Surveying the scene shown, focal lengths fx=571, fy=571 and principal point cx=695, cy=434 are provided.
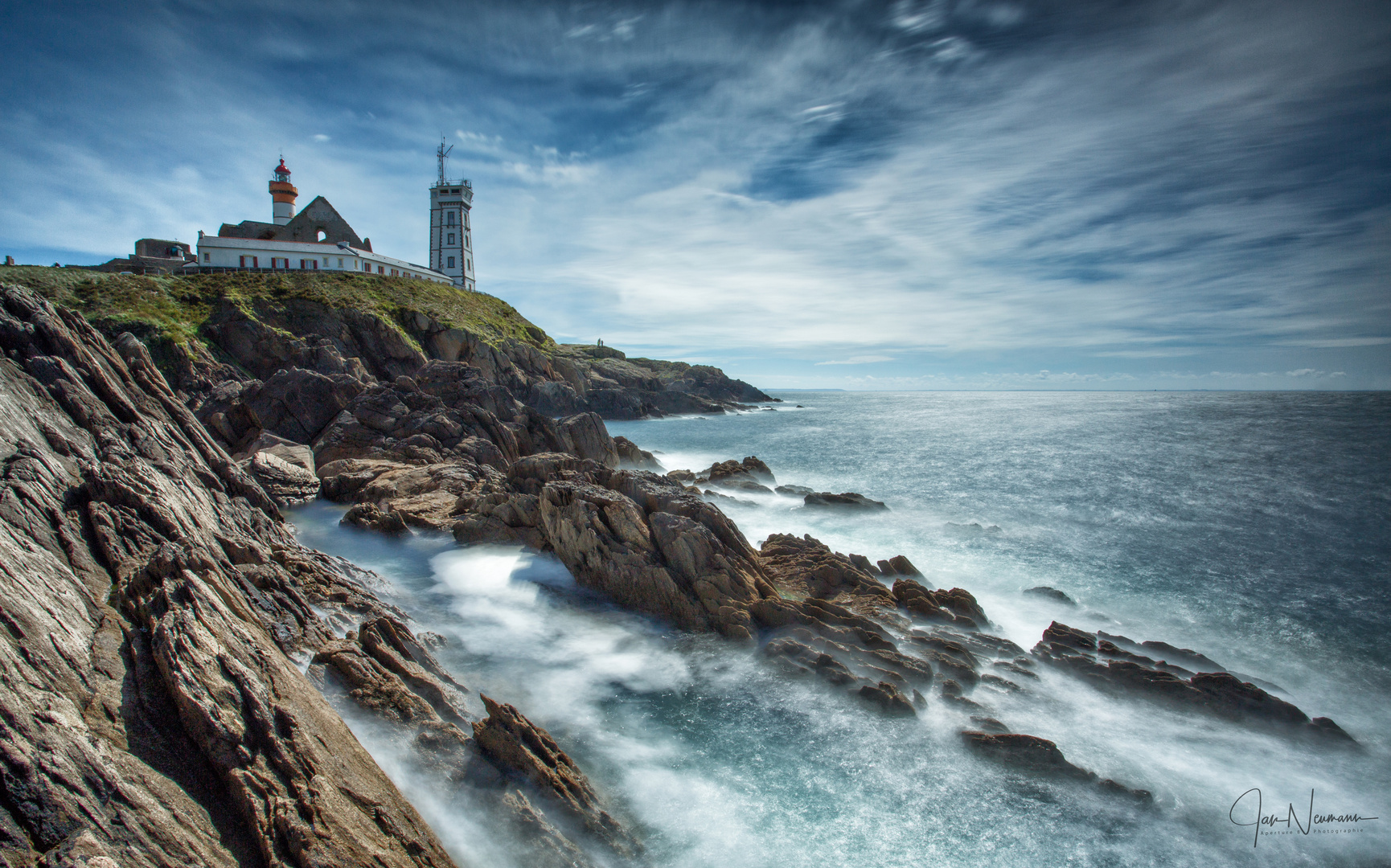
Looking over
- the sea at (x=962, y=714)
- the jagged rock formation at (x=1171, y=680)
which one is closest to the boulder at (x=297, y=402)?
the sea at (x=962, y=714)

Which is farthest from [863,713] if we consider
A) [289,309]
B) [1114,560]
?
[289,309]

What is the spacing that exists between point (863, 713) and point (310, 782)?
11.6 meters

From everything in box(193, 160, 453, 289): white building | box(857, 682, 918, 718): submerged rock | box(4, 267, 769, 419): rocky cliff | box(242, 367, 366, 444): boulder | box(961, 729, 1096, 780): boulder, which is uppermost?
box(193, 160, 453, 289): white building

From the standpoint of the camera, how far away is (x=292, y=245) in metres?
70.6

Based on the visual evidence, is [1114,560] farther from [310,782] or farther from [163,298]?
[163,298]

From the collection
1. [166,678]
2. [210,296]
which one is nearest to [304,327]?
[210,296]

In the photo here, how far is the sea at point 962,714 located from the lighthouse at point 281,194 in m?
74.3

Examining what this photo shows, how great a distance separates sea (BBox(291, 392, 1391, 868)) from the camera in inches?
429

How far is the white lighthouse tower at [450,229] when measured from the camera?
95750 millimetres

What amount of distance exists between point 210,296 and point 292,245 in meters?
19.6

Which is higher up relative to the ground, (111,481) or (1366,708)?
(111,481)

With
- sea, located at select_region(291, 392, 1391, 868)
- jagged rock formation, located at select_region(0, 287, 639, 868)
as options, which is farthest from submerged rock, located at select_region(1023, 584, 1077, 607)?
jagged rock formation, located at select_region(0, 287, 639, 868)

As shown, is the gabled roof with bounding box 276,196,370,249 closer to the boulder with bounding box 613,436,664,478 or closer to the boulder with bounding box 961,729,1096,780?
the boulder with bounding box 613,436,664,478

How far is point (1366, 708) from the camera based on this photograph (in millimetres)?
16000
